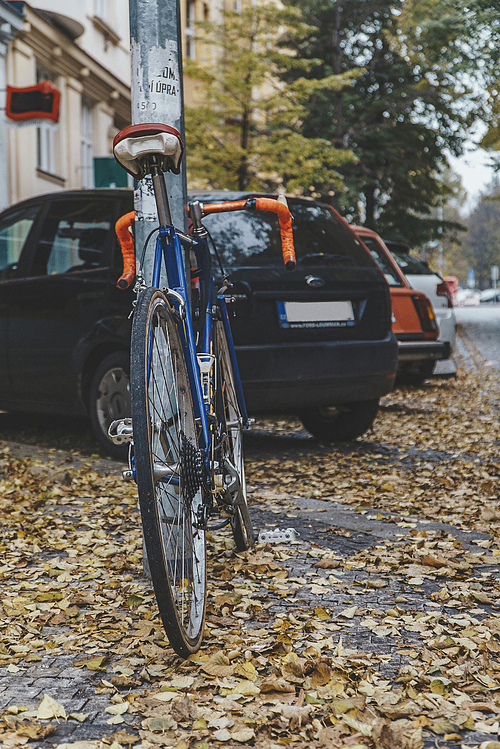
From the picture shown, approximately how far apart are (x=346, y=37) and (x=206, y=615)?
27.2m

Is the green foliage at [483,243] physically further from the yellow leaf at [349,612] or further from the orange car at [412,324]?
the yellow leaf at [349,612]

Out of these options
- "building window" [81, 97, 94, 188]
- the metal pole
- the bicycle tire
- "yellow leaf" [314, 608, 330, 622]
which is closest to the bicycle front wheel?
"yellow leaf" [314, 608, 330, 622]

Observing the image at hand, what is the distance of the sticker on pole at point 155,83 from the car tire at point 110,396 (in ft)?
7.91

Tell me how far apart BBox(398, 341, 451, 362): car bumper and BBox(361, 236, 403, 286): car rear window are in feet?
2.44

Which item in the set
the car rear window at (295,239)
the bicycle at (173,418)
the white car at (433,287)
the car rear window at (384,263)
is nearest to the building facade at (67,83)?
the white car at (433,287)

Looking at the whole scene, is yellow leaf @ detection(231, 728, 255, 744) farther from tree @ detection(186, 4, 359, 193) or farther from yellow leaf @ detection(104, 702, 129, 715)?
tree @ detection(186, 4, 359, 193)

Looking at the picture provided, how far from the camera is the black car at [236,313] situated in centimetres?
600

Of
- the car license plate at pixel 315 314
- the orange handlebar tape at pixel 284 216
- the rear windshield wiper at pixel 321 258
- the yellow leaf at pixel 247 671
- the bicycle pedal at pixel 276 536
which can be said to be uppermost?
the rear windshield wiper at pixel 321 258

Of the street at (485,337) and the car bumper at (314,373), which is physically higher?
the street at (485,337)

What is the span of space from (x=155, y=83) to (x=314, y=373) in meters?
2.75

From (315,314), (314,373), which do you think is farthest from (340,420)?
(315,314)

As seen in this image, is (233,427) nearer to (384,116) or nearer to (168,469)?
(168,469)

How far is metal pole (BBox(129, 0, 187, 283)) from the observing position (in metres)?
3.83

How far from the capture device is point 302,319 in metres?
6.16
